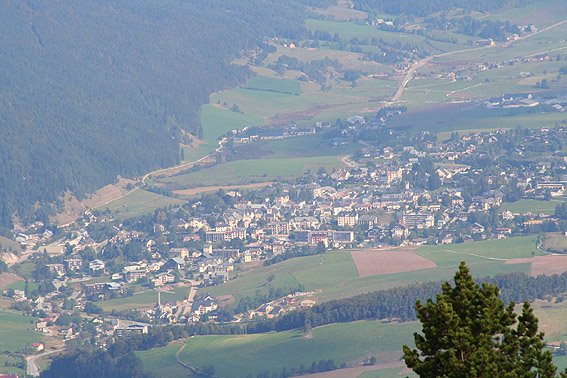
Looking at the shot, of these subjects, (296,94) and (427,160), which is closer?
(427,160)

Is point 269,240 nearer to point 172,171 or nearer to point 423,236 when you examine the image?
point 423,236

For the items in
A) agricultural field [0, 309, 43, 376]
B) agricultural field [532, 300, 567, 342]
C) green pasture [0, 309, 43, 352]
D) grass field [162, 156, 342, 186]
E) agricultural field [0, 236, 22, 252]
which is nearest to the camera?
agricultural field [532, 300, 567, 342]

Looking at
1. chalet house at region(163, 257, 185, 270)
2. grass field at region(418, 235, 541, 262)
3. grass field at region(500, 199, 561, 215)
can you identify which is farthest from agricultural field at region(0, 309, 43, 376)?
grass field at region(500, 199, 561, 215)

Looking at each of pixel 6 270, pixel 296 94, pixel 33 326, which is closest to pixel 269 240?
pixel 6 270

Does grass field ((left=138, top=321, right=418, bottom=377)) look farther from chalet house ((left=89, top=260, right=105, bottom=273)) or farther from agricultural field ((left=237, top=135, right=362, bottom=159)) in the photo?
agricultural field ((left=237, top=135, right=362, bottom=159))

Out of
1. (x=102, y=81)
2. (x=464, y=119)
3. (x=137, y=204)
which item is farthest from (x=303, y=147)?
(x=102, y=81)
